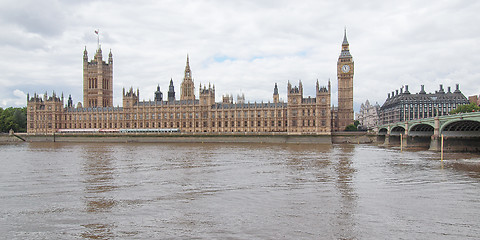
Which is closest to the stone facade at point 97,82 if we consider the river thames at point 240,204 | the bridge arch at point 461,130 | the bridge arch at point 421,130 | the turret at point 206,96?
the turret at point 206,96

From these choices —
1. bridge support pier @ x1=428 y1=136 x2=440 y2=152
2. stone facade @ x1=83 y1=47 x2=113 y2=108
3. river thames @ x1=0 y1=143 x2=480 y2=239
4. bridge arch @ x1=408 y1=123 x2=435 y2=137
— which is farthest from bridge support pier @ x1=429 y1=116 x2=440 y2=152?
stone facade @ x1=83 y1=47 x2=113 y2=108

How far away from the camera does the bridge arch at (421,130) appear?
68.1m

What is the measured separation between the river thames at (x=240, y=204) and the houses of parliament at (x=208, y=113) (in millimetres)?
71462

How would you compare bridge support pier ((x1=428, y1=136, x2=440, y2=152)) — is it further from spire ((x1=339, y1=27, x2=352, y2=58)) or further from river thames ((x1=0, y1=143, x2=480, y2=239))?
spire ((x1=339, y1=27, x2=352, y2=58))

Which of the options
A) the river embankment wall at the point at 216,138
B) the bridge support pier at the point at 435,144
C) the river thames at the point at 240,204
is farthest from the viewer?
the river embankment wall at the point at 216,138

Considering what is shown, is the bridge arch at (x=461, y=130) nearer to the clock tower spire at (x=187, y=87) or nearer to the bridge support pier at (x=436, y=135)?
the bridge support pier at (x=436, y=135)

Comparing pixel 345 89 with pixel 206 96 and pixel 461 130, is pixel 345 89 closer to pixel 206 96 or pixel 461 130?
pixel 206 96

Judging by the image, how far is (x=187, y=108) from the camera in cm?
11831

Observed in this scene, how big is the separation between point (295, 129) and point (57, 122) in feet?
252

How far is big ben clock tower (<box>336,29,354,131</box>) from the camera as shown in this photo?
12062 centimetres

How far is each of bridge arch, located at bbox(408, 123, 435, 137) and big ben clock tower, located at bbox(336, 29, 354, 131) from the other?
48.1m

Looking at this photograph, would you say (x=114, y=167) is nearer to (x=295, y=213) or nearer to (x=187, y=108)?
(x=295, y=213)

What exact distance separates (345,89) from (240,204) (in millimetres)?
108928

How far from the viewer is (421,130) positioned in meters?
71.8
